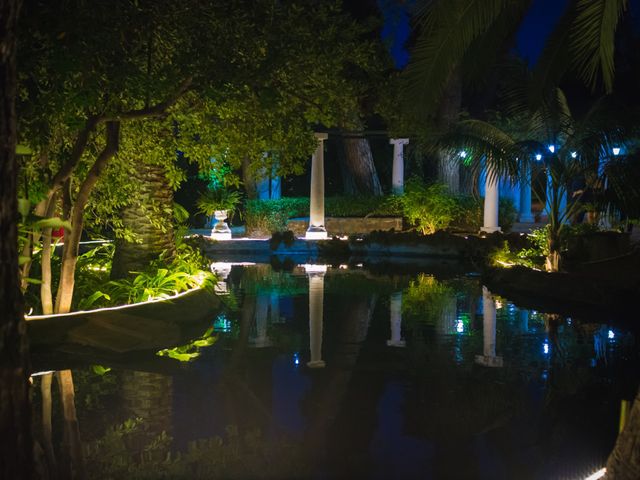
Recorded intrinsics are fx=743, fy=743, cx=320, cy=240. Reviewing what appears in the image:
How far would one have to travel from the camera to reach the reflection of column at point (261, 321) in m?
9.05

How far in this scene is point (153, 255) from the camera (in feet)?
37.6

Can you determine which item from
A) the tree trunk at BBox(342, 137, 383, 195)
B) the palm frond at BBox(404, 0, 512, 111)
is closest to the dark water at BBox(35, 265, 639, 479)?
the palm frond at BBox(404, 0, 512, 111)

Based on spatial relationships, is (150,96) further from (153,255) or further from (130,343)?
(153,255)

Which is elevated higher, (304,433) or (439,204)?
(439,204)

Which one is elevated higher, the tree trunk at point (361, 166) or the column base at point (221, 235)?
the tree trunk at point (361, 166)

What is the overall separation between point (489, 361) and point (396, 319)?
9.56 feet

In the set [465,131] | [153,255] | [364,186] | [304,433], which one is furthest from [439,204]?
[304,433]

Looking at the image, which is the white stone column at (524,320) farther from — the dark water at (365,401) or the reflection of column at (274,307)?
the reflection of column at (274,307)

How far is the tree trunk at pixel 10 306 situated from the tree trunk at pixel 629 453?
9.38 feet

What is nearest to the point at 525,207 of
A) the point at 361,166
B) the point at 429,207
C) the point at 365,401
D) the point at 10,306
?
the point at 361,166

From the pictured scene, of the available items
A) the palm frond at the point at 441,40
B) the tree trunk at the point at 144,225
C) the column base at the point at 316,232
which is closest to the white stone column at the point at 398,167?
the column base at the point at 316,232

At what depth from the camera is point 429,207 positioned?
79.7ft

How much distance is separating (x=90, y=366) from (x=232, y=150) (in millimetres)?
3516

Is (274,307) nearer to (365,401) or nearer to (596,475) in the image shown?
(365,401)
